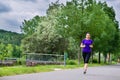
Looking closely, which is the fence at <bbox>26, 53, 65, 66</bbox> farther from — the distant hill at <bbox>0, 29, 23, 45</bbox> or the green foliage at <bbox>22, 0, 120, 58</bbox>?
the distant hill at <bbox>0, 29, 23, 45</bbox>

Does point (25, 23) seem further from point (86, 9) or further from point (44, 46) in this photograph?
point (86, 9)

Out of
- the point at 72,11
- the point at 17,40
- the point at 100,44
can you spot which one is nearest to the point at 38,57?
the point at 72,11

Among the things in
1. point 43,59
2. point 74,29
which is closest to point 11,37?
point 74,29

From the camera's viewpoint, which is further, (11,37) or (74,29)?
(11,37)

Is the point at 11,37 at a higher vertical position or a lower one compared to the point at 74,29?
higher

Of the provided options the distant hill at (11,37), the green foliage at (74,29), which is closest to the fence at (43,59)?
the green foliage at (74,29)

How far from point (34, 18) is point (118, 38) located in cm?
5582

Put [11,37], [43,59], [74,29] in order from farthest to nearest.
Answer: [11,37] → [74,29] → [43,59]

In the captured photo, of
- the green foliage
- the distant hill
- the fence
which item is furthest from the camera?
the distant hill

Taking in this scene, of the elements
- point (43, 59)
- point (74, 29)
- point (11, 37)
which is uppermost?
point (11, 37)

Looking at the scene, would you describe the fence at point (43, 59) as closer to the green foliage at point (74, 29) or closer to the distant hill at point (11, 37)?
the green foliage at point (74, 29)

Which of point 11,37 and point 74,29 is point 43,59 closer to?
point 74,29

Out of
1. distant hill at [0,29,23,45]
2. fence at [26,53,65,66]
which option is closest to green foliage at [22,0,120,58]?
fence at [26,53,65,66]

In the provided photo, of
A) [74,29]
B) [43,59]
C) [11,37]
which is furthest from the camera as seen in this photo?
[11,37]
